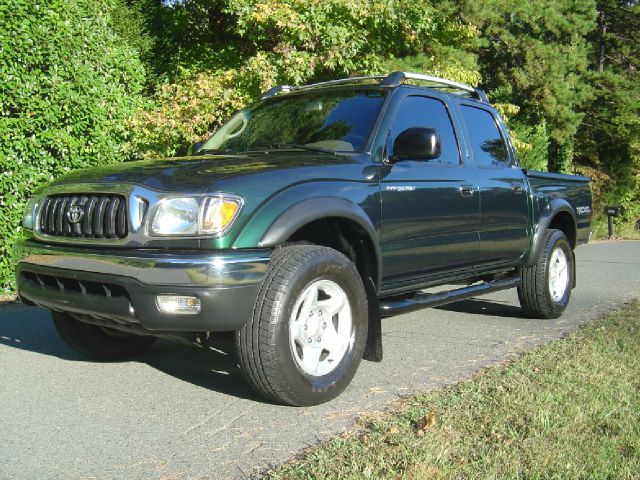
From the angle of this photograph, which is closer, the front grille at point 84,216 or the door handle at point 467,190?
the front grille at point 84,216

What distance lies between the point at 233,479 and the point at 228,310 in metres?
0.86

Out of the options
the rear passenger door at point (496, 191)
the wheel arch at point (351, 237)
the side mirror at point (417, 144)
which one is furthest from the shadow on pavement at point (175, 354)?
the rear passenger door at point (496, 191)

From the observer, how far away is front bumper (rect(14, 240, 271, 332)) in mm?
3580

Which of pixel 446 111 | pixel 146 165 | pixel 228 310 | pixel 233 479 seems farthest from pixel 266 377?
pixel 446 111

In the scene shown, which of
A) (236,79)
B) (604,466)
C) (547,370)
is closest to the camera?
(604,466)

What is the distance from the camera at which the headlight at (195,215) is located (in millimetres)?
3674

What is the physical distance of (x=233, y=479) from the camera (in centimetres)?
312

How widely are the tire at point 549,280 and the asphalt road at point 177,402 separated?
0.19 meters

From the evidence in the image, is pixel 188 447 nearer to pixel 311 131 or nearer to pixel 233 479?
pixel 233 479

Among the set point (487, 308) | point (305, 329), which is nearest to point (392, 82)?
point (305, 329)

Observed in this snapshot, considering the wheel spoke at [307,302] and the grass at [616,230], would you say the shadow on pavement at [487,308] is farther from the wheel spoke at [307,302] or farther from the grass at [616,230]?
the grass at [616,230]

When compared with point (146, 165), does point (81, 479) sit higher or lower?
lower

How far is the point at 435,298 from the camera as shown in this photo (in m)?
5.12

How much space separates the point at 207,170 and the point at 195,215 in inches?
15.9
